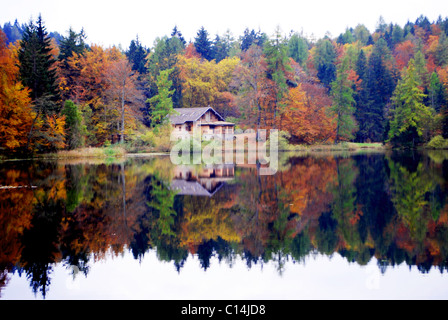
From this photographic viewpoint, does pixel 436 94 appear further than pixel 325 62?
No

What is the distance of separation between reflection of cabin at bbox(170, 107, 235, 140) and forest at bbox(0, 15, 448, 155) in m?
2.37

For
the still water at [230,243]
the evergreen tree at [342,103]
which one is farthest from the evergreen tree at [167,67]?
the still water at [230,243]

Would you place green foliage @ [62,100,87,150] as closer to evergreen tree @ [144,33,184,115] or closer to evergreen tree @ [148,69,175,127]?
evergreen tree @ [148,69,175,127]

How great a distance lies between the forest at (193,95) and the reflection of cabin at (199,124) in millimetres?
2369

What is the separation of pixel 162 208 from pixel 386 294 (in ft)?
26.5

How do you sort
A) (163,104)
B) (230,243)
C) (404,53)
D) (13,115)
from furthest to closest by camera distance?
(404,53), (163,104), (13,115), (230,243)

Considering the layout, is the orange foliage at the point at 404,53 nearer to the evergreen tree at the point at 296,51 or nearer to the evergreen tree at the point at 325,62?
the evergreen tree at the point at 325,62

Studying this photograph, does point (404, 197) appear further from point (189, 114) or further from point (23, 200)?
point (189, 114)

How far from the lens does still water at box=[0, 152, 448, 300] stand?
625cm

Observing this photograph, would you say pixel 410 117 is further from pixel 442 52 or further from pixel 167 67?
pixel 167 67

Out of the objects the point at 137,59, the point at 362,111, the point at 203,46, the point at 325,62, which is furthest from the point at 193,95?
the point at 325,62

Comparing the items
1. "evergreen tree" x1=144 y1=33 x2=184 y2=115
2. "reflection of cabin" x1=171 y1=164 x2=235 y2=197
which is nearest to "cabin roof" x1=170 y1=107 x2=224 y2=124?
"evergreen tree" x1=144 y1=33 x2=184 y2=115

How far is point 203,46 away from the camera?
276 feet

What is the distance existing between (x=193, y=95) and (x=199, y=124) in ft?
42.1
